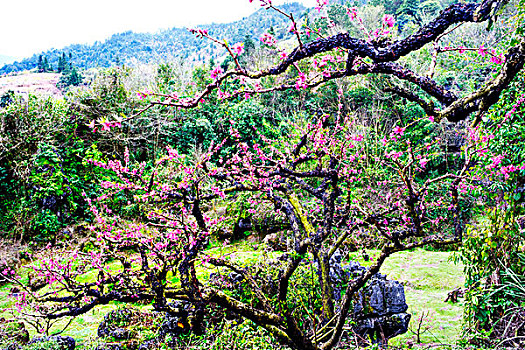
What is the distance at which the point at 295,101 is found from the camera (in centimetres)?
1531

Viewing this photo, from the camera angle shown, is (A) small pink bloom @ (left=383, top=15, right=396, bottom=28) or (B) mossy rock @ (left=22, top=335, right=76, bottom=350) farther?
(B) mossy rock @ (left=22, top=335, right=76, bottom=350)

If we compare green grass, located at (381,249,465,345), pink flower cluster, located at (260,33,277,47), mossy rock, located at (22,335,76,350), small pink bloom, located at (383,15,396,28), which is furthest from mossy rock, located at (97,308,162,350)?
small pink bloom, located at (383,15,396,28)

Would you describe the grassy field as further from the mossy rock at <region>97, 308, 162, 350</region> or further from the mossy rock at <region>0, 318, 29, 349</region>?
the mossy rock at <region>0, 318, 29, 349</region>

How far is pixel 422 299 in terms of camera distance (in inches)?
228

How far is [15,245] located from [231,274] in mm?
8380

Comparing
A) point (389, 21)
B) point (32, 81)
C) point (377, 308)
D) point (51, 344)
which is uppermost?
point (32, 81)

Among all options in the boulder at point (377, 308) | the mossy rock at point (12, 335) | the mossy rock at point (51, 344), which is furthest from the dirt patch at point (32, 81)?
the boulder at point (377, 308)

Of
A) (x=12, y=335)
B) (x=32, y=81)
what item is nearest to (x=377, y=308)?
(x=12, y=335)

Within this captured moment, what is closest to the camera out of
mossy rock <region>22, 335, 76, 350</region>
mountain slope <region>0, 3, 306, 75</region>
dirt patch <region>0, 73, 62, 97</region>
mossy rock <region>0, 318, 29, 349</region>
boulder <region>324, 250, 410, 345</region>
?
mossy rock <region>22, 335, 76, 350</region>

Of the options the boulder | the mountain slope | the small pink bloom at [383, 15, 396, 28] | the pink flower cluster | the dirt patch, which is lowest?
the boulder

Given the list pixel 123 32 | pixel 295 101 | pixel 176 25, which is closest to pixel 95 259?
pixel 295 101

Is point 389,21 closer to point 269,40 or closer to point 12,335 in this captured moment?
point 269,40

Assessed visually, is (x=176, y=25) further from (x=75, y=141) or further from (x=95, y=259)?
(x=95, y=259)

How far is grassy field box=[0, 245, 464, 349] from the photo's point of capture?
4.25m
